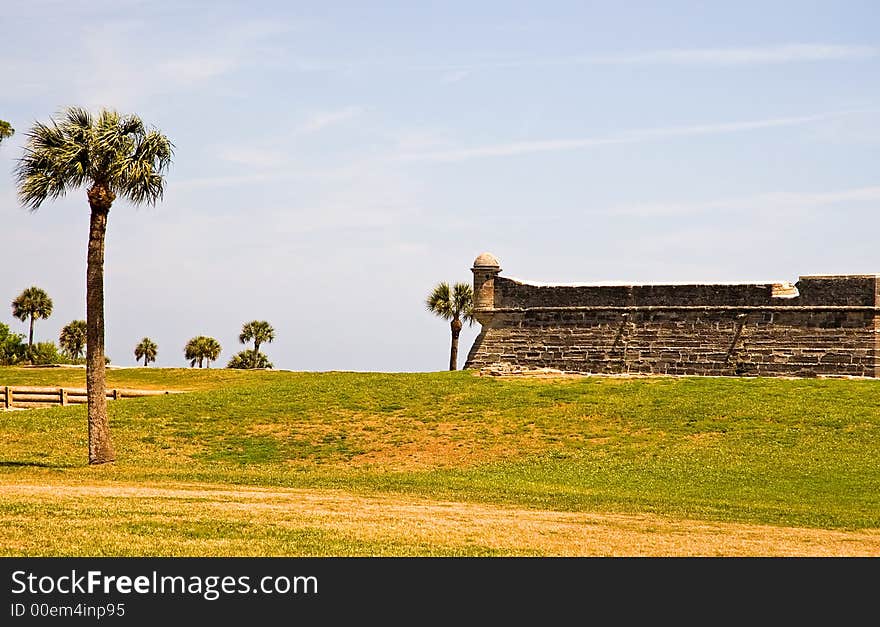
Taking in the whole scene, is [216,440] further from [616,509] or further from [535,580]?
[535,580]

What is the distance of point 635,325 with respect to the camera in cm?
4047

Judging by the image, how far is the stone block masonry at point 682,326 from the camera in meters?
36.9

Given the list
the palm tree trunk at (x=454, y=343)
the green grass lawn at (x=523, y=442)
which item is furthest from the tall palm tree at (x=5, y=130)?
the palm tree trunk at (x=454, y=343)

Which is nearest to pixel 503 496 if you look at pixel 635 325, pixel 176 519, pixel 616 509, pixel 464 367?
pixel 616 509

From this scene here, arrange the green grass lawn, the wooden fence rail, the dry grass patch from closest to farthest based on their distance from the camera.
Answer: the dry grass patch → the green grass lawn → the wooden fence rail

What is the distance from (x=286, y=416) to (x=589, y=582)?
73.6 ft

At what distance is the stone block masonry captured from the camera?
36.9 m

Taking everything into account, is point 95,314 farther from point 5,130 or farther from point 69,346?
point 69,346

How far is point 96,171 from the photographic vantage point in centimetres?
2570

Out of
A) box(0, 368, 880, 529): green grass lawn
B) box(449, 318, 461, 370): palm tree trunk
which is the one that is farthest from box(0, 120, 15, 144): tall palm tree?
box(449, 318, 461, 370): palm tree trunk

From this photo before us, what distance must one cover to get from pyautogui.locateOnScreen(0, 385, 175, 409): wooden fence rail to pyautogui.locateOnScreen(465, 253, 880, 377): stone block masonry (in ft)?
40.4

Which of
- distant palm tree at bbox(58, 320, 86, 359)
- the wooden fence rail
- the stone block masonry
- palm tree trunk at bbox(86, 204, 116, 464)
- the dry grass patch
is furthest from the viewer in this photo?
distant palm tree at bbox(58, 320, 86, 359)

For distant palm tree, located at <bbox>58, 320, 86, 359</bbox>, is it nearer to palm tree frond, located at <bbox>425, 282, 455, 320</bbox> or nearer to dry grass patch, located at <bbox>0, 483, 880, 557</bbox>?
palm tree frond, located at <bbox>425, 282, 455, 320</bbox>

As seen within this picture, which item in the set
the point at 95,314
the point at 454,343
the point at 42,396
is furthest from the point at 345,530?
the point at 454,343
